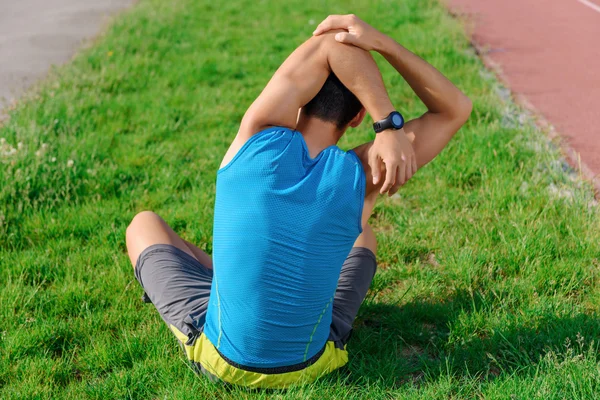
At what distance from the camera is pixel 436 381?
3.18 meters

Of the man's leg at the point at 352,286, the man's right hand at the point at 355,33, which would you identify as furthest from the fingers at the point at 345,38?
the man's leg at the point at 352,286

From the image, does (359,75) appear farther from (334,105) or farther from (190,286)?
(190,286)

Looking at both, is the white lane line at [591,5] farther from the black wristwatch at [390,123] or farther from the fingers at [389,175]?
the fingers at [389,175]

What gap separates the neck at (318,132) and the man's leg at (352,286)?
92 cm

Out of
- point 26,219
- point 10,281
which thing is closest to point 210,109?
point 26,219

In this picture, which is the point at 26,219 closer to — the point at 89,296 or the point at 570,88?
the point at 89,296

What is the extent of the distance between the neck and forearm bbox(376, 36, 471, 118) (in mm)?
453

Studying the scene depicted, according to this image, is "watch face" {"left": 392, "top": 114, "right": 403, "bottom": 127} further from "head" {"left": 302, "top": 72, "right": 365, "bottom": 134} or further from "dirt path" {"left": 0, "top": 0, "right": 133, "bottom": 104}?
"dirt path" {"left": 0, "top": 0, "right": 133, "bottom": 104}

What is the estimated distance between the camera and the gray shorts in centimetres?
321

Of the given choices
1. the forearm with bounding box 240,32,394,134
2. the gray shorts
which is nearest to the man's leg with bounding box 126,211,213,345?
the gray shorts

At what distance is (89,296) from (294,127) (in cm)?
183

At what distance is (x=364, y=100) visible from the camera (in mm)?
2803

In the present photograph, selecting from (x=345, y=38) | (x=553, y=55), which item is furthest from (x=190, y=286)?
(x=553, y=55)

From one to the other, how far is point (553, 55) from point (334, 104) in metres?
6.16
